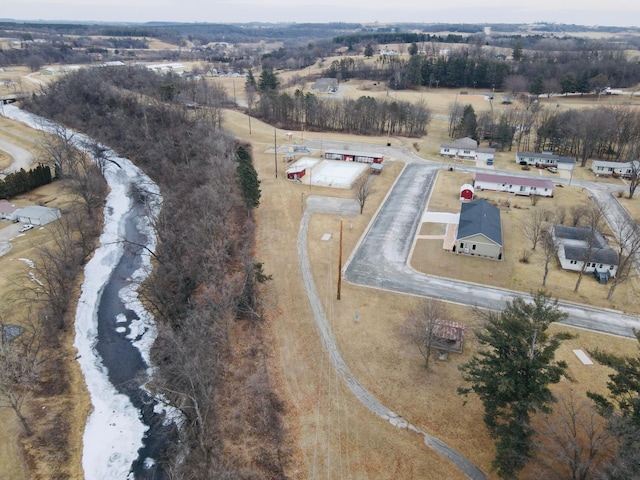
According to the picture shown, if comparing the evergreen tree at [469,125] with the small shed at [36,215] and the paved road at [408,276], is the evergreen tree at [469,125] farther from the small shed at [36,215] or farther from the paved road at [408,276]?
the small shed at [36,215]

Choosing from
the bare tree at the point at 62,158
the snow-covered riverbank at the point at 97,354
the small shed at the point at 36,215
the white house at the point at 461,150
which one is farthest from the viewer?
the white house at the point at 461,150

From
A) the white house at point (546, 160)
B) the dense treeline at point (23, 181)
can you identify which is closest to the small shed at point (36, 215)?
the dense treeline at point (23, 181)

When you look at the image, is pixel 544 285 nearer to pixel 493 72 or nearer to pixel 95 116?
pixel 95 116

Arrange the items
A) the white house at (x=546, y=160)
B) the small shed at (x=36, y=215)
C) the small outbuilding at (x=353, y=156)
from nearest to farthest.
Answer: the small shed at (x=36, y=215) → the white house at (x=546, y=160) → the small outbuilding at (x=353, y=156)

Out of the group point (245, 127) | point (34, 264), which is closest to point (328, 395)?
point (34, 264)

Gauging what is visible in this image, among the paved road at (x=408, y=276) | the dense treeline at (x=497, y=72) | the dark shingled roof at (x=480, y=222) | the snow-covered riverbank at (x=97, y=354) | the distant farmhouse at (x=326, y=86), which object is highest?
the dense treeline at (x=497, y=72)

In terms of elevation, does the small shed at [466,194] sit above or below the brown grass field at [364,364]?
above

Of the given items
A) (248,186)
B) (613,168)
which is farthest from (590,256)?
(613,168)

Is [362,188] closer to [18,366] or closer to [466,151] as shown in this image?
[466,151]
